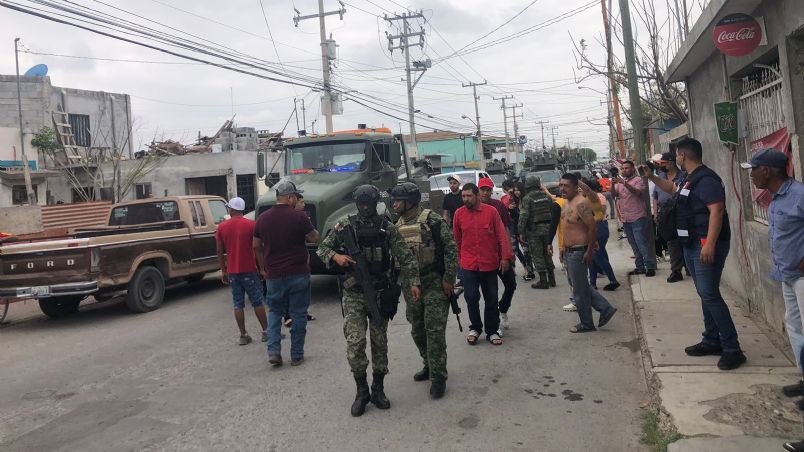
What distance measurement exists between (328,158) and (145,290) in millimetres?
3610

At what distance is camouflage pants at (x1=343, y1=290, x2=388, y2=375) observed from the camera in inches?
169

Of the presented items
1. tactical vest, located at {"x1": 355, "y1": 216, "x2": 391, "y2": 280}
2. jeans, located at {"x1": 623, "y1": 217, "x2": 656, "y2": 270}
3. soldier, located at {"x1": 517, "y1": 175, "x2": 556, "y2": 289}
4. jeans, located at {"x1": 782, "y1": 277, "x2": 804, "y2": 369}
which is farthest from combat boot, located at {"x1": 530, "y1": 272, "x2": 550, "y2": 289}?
jeans, located at {"x1": 782, "y1": 277, "x2": 804, "y2": 369}

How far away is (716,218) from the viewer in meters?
4.24

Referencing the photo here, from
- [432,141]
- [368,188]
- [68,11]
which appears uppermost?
[432,141]

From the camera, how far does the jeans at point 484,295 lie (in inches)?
228

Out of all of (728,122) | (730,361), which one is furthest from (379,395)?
(728,122)

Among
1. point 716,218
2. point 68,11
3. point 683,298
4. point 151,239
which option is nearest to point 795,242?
point 716,218

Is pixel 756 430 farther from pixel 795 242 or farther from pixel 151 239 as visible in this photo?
pixel 151 239

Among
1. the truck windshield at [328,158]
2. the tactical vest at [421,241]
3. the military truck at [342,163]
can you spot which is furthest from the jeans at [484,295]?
the truck windshield at [328,158]

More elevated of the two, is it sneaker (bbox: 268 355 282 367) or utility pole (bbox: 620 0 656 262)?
utility pole (bbox: 620 0 656 262)

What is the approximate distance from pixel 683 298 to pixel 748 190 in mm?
1611

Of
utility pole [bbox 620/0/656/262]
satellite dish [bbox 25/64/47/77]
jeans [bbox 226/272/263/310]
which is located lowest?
jeans [bbox 226/272/263/310]

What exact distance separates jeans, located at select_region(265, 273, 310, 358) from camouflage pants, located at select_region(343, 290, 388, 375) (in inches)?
50.6

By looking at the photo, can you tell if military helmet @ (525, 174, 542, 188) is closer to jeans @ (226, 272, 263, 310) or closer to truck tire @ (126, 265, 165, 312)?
jeans @ (226, 272, 263, 310)
